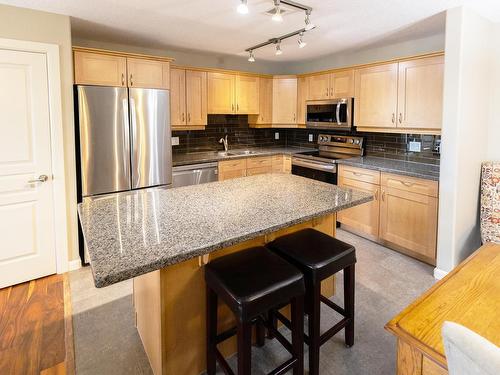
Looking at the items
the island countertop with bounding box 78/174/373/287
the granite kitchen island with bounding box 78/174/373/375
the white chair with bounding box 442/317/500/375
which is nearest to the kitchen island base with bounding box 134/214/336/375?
the granite kitchen island with bounding box 78/174/373/375

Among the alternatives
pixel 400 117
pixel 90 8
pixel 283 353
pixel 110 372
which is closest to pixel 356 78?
pixel 400 117

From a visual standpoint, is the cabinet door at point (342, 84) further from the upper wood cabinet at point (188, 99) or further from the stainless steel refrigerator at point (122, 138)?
the stainless steel refrigerator at point (122, 138)

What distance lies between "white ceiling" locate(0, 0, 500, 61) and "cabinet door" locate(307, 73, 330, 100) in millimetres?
505

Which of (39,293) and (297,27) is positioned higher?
(297,27)

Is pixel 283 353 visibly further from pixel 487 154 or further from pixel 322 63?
pixel 322 63

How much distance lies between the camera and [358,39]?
3.68m

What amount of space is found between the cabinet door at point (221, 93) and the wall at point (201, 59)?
383 millimetres

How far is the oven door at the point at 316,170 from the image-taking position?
161 inches

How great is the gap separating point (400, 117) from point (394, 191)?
0.87m

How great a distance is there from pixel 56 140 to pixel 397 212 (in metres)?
3.45

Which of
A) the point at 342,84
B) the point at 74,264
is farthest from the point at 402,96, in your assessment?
the point at 74,264

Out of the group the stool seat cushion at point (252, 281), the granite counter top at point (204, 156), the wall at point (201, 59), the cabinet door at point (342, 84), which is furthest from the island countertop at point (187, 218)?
the wall at point (201, 59)

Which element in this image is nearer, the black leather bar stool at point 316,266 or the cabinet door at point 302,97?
the black leather bar stool at point 316,266

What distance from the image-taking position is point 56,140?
114 inches
